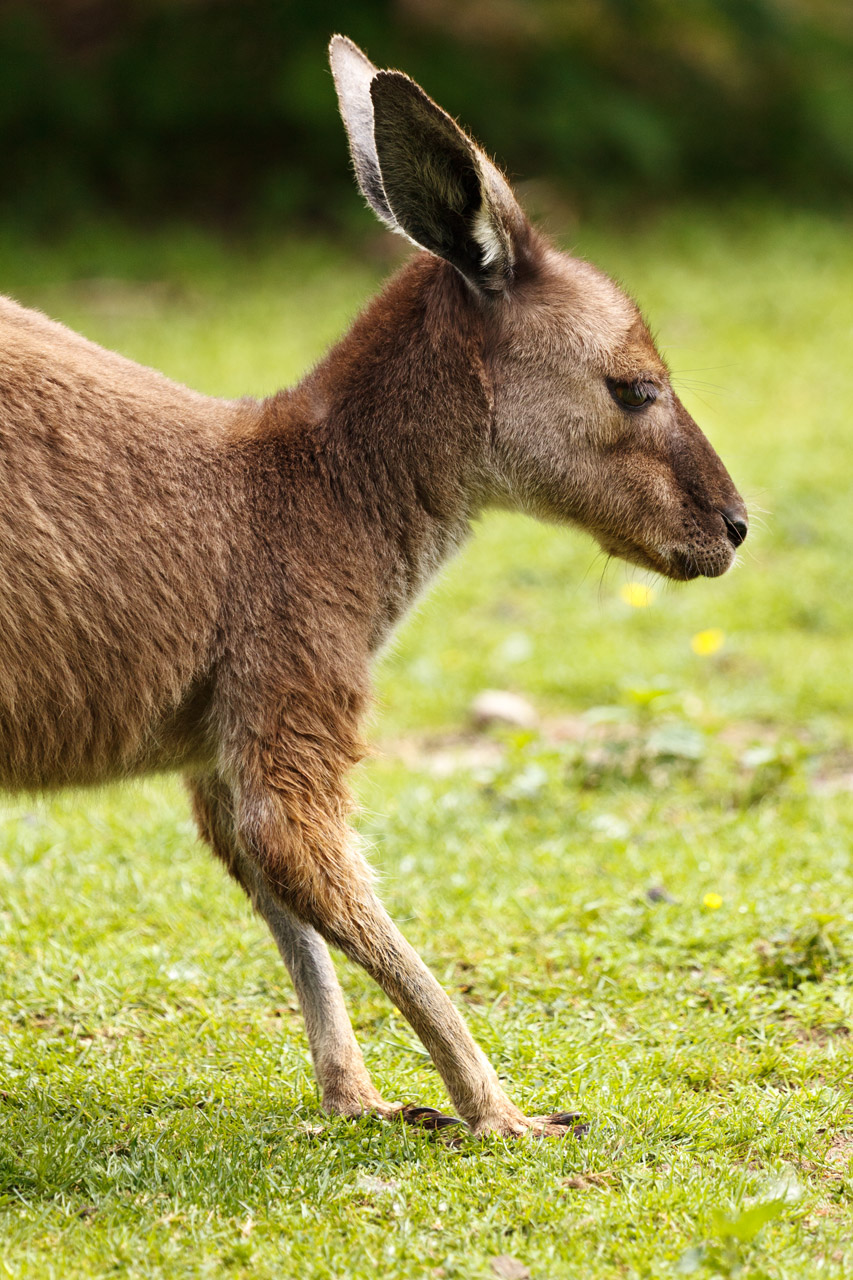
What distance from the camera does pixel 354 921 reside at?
130 inches

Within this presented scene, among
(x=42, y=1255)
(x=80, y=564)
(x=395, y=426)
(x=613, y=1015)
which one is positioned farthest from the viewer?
(x=613, y=1015)

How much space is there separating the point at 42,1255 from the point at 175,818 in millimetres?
2715

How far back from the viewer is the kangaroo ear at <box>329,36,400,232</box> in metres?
3.77

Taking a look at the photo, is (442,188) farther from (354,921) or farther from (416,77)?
(416,77)

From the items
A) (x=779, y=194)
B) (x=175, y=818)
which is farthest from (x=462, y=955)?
(x=779, y=194)

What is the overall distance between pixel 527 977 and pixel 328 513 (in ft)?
5.13

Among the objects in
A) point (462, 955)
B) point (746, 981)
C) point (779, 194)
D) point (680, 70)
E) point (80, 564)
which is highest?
point (680, 70)

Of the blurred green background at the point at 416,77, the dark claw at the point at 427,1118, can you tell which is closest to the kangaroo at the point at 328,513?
the dark claw at the point at 427,1118

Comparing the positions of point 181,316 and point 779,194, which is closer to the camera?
point 181,316

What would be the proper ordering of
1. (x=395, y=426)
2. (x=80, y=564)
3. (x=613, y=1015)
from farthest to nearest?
(x=613, y=1015) → (x=395, y=426) → (x=80, y=564)

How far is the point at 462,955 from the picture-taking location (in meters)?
4.39

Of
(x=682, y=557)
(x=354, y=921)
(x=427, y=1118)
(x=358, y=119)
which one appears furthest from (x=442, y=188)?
(x=427, y=1118)

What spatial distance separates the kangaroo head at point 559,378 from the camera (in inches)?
138

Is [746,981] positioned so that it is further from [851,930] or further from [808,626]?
[808,626]
